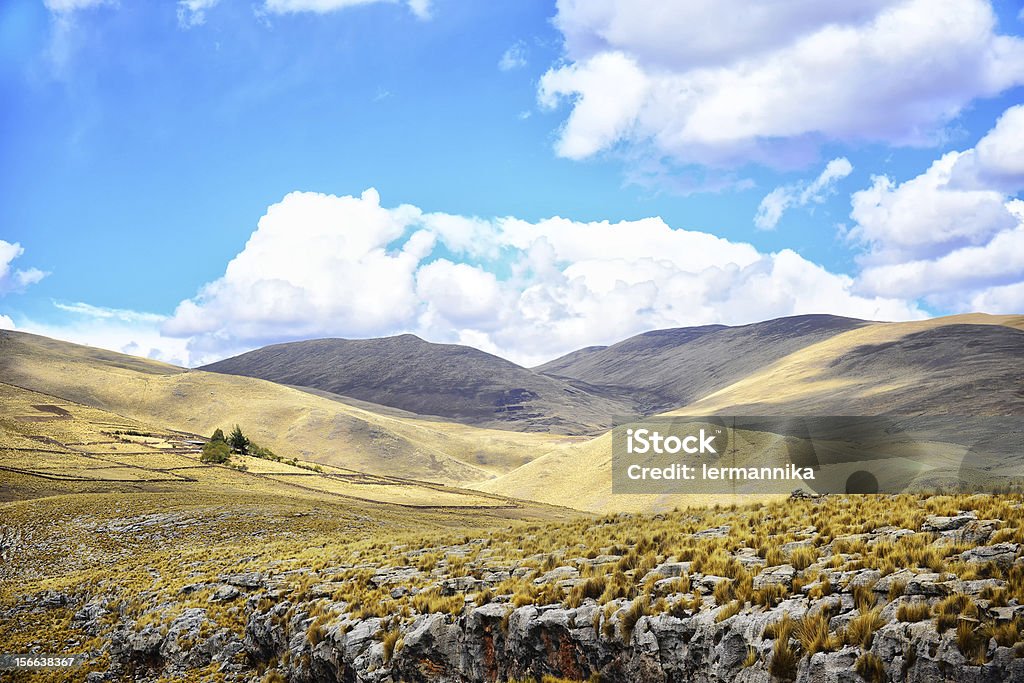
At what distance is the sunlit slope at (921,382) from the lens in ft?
376

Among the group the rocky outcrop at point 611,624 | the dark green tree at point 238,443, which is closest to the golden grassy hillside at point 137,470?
the dark green tree at point 238,443

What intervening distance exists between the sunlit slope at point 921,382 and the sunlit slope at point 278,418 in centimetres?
6775

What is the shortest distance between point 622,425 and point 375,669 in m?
88.0

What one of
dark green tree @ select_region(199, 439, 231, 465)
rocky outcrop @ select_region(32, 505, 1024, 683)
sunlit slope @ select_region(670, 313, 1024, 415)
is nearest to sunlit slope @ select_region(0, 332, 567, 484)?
dark green tree @ select_region(199, 439, 231, 465)

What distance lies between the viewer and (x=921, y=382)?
137 m

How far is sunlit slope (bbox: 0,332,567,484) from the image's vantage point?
14838cm

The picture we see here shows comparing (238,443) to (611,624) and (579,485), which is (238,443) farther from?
(611,624)

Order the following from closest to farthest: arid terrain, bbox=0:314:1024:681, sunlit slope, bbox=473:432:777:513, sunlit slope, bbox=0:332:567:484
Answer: arid terrain, bbox=0:314:1024:681
sunlit slope, bbox=473:432:777:513
sunlit slope, bbox=0:332:567:484

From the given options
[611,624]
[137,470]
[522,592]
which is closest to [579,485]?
[137,470]

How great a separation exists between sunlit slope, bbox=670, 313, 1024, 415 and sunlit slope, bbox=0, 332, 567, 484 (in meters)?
67.8

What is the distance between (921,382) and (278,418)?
144 metres

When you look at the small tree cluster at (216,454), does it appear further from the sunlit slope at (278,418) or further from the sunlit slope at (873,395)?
the sunlit slope at (278,418)

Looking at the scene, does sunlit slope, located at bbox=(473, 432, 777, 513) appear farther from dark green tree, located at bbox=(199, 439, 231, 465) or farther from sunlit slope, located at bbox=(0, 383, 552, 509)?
dark green tree, located at bbox=(199, 439, 231, 465)

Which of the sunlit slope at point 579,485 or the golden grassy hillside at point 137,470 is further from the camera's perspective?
the sunlit slope at point 579,485
